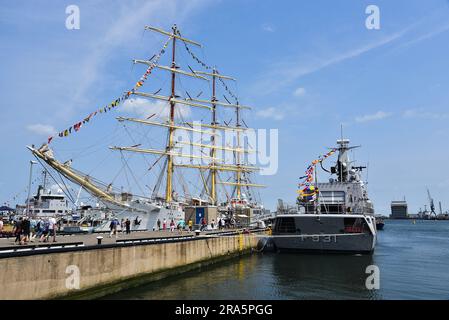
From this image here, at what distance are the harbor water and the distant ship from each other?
1.65 meters

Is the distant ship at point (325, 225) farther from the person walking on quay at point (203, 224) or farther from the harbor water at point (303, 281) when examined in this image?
the person walking on quay at point (203, 224)

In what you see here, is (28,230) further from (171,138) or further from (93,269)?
(171,138)

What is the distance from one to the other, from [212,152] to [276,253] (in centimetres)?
4014

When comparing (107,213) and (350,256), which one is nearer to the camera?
(350,256)

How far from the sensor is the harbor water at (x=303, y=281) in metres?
18.7

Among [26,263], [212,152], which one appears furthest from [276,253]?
[212,152]

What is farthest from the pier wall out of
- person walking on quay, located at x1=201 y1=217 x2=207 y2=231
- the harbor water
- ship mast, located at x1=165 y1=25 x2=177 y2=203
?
ship mast, located at x1=165 y1=25 x2=177 y2=203

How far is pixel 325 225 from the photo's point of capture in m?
34.3

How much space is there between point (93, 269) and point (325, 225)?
74.1ft

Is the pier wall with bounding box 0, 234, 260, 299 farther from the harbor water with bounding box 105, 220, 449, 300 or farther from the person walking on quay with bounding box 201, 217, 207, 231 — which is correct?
the person walking on quay with bounding box 201, 217, 207, 231

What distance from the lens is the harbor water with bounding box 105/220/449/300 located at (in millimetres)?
18734

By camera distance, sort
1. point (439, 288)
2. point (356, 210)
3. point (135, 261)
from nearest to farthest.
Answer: point (135, 261) < point (439, 288) < point (356, 210)
